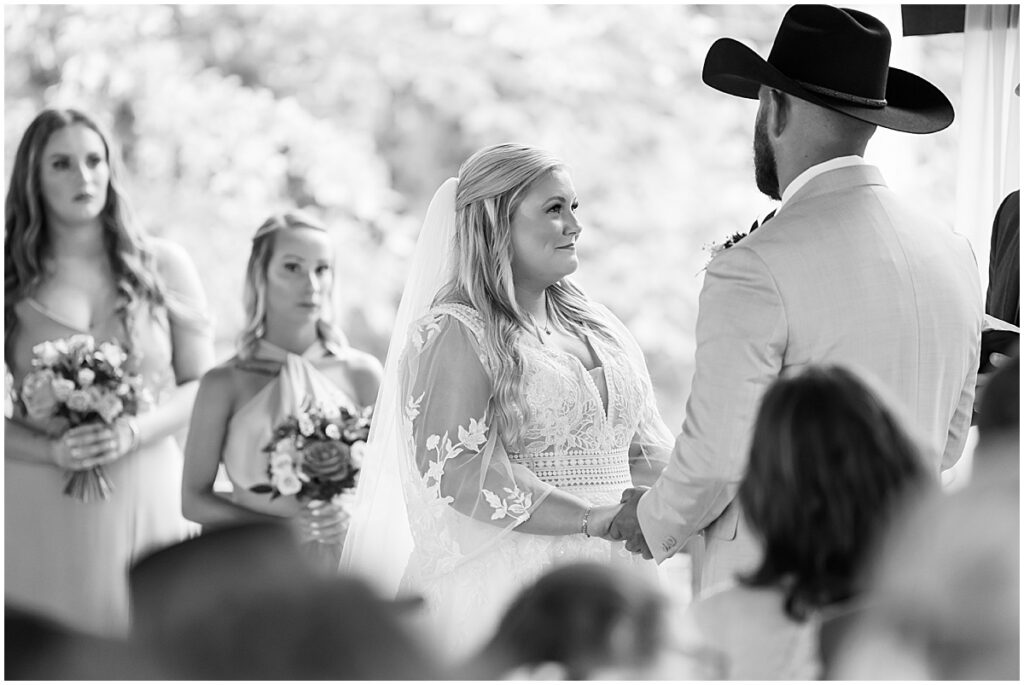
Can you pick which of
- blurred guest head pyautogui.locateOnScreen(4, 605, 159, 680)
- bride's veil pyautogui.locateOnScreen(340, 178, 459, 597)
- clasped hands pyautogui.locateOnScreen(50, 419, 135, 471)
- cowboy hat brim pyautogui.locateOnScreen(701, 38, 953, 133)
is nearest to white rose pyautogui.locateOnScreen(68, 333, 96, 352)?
clasped hands pyautogui.locateOnScreen(50, 419, 135, 471)

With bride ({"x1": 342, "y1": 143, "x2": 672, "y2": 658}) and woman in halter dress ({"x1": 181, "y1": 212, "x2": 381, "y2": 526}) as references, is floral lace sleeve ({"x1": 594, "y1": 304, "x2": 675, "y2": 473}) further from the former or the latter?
woman in halter dress ({"x1": 181, "y1": 212, "x2": 381, "y2": 526})

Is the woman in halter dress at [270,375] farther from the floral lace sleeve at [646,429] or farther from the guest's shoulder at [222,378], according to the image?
the floral lace sleeve at [646,429]

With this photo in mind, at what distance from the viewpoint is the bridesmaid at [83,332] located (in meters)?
3.96

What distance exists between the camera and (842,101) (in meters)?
2.64

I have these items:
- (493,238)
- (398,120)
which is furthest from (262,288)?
(398,120)

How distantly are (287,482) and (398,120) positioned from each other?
5583mm

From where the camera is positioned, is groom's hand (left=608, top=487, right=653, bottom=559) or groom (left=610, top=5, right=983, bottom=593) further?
groom's hand (left=608, top=487, right=653, bottom=559)

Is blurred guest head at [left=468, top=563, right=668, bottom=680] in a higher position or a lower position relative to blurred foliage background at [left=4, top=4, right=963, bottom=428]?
lower

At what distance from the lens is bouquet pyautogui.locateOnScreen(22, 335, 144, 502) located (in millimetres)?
3842

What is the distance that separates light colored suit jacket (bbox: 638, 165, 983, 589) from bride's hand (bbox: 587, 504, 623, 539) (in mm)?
358

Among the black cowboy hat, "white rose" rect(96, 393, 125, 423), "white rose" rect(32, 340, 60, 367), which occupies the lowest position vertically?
"white rose" rect(96, 393, 125, 423)

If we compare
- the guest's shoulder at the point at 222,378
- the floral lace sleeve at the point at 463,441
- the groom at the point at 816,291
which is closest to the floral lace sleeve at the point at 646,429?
the floral lace sleeve at the point at 463,441

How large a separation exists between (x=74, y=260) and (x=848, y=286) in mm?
2736

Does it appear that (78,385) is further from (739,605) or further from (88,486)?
(739,605)
